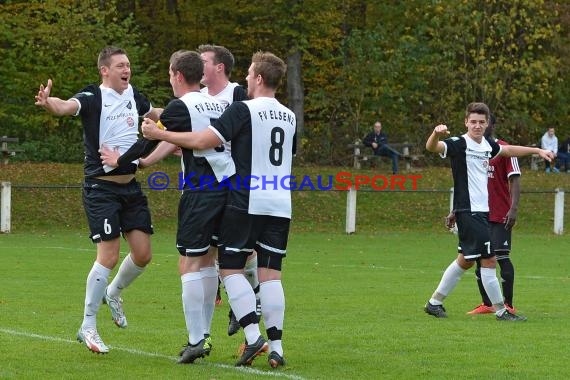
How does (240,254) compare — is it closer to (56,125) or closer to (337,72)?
(56,125)

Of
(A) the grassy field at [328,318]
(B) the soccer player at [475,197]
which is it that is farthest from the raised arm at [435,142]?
(A) the grassy field at [328,318]

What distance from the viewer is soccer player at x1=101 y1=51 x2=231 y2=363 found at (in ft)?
28.3

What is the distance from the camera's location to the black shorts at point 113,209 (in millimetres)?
9492

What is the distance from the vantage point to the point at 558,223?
96.3 ft

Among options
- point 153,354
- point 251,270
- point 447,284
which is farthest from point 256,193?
point 447,284

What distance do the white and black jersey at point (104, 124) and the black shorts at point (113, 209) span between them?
113 mm

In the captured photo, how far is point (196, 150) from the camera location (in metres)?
8.65

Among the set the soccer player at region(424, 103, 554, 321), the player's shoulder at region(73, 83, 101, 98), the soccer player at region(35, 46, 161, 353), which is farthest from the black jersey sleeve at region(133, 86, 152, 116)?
the soccer player at region(424, 103, 554, 321)

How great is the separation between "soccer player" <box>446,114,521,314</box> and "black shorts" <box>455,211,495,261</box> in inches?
28.5

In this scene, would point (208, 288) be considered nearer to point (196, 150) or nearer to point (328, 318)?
point (196, 150)

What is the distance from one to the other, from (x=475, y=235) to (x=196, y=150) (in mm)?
4036

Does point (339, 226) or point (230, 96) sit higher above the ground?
point (230, 96)

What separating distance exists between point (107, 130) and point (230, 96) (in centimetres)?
102

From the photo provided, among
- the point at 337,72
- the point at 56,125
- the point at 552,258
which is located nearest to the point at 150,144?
the point at 552,258
